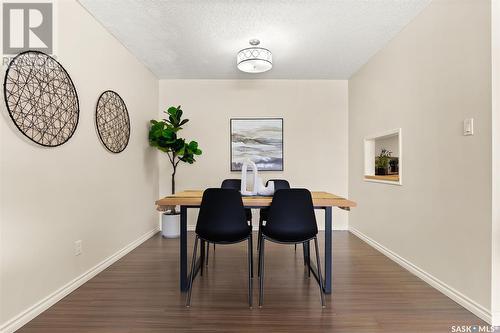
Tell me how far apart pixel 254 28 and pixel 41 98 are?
83.9 inches

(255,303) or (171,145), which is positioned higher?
(171,145)

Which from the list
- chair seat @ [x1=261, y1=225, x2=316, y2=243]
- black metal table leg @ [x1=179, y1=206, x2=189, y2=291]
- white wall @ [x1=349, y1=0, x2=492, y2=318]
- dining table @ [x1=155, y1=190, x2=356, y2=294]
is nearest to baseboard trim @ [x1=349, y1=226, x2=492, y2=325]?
white wall @ [x1=349, y1=0, x2=492, y2=318]

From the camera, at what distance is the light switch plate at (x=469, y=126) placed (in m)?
1.93

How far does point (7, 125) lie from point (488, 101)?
3.35 meters

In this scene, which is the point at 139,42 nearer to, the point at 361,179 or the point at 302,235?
the point at 302,235

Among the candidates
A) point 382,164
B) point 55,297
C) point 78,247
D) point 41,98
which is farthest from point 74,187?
point 382,164

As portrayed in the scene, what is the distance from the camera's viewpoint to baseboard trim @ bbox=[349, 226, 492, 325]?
72.4 inches

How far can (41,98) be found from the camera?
1.96 metres

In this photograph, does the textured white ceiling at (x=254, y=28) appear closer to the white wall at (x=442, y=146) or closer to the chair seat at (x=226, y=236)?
the white wall at (x=442, y=146)

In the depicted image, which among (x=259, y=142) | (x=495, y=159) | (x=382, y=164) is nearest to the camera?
(x=495, y=159)

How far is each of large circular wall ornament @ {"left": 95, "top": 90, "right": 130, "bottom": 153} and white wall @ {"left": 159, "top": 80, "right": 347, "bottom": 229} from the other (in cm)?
127

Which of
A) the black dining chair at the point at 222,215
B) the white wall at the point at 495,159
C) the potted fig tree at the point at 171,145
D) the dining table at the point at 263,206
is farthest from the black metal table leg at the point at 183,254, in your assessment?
the white wall at the point at 495,159

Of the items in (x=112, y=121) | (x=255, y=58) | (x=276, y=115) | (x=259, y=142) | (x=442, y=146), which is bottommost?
(x=442, y=146)

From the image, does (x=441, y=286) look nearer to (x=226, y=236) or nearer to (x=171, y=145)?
(x=226, y=236)
